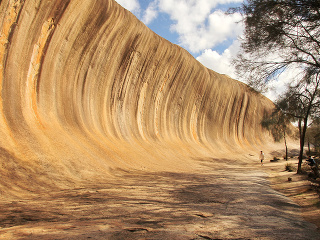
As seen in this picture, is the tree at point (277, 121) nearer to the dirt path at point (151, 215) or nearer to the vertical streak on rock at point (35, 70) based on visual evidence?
the dirt path at point (151, 215)

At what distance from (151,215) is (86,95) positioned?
30.4 feet

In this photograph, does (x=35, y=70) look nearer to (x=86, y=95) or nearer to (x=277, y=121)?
(x=86, y=95)

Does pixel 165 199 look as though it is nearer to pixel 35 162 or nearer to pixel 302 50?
pixel 35 162

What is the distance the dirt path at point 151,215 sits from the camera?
3.58 metres

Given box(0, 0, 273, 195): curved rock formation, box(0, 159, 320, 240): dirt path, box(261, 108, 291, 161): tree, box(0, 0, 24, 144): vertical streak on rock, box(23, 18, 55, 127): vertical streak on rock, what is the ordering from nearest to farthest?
box(0, 159, 320, 240): dirt path, box(0, 0, 273, 195): curved rock formation, box(0, 0, 24, 144): vertical streak on rock, box(23, 18, 55, 127): vertical streak on rock, box(261, 108, 291, 161): tree

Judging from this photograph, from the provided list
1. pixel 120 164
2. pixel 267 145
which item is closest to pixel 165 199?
pixel 120 164

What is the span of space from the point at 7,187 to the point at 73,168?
2.69m

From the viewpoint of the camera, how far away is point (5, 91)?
28.9 ft

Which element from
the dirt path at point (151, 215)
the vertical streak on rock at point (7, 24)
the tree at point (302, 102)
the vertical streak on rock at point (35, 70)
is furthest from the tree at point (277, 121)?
the vertical streak on rock at point (7, 24)

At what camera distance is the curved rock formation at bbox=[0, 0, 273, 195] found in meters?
8.56

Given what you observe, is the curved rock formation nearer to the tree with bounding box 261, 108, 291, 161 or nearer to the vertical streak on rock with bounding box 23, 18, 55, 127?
the vertical streak on rock with bounding box 23, 18, 55, 127

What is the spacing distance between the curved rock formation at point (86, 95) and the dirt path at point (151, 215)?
6.14ft

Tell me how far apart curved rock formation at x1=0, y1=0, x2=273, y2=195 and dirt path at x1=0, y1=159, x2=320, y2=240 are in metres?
1.87

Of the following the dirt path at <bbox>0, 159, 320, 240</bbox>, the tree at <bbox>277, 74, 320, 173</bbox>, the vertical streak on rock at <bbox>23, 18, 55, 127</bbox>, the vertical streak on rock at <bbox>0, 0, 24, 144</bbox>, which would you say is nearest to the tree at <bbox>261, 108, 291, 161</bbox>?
→ the tree at <bbox>277, 74, 320, 173</bbox>
